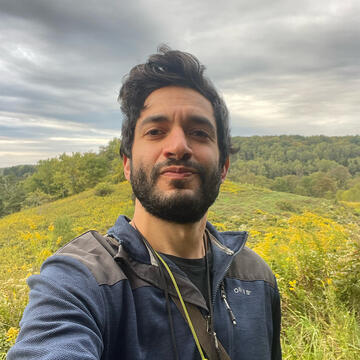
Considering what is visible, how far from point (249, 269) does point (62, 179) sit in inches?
1546

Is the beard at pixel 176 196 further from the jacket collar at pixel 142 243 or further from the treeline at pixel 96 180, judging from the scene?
the treeline at pixel 96 180

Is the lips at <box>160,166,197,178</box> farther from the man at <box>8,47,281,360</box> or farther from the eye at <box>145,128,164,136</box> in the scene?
the eye at <box>145,128,164,136</box>

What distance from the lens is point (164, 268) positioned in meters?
1.18

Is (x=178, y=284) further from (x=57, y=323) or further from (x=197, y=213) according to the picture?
(x=57, y=323)

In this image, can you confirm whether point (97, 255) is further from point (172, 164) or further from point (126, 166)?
point (126, 166)

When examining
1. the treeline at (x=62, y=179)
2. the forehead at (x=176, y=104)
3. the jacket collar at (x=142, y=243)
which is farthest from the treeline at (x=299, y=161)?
the forehead at (x=176, y=104)

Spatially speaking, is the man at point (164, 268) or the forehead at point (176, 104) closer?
the man at point (164, 268)

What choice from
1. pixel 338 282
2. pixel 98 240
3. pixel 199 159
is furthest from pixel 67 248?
pixel 338 282

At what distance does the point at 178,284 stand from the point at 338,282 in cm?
280

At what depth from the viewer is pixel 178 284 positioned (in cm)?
116

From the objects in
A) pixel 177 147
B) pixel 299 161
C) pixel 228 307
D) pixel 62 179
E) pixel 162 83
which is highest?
pixel 162 83

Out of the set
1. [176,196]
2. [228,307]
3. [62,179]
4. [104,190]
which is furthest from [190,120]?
[62,179]

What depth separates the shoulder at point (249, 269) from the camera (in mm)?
1438

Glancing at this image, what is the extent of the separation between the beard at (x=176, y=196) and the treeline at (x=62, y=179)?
100.0 feet
